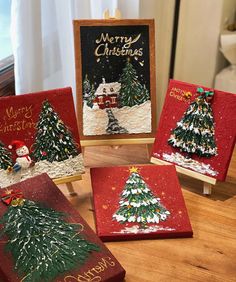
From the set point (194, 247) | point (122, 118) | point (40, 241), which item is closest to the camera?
point (40, 241)

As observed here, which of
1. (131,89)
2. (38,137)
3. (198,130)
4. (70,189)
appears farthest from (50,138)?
(198,130)

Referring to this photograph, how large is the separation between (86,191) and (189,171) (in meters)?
0.29

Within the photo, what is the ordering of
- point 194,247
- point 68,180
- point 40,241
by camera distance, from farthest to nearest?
point 68,180 → point 194,247 → point 40,241

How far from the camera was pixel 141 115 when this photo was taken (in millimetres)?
1179

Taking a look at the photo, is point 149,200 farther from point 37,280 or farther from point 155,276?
point 37,280

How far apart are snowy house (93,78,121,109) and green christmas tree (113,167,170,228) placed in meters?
0.24

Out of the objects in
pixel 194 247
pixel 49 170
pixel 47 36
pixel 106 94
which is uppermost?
pixel 47 36

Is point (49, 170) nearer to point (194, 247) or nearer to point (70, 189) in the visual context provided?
point (70, 189)

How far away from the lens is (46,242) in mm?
844

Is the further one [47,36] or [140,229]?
[47,36]

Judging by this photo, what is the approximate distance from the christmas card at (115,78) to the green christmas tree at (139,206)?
199 millimetres

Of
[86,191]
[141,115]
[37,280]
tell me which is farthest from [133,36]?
[37,280]

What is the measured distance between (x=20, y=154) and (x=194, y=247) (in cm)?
47

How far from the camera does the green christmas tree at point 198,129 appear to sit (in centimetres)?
108
